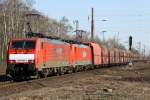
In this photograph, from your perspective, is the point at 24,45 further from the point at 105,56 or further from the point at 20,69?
the point at 105,56

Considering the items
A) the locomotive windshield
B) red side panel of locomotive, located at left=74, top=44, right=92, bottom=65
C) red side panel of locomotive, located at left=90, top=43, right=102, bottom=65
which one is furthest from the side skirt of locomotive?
red side panel of locomotive, located at left=90, top=43, right=102, bottom=65

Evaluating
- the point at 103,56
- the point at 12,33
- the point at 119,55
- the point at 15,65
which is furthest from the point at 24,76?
the point at 12,33

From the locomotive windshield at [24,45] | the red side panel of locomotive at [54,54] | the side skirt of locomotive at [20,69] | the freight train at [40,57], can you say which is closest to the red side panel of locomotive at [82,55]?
the freight train at [40,57]

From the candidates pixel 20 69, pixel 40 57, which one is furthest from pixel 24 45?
pixel 20 69

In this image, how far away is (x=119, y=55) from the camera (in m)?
83.4

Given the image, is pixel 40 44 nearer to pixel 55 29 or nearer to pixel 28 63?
pixel 28 63

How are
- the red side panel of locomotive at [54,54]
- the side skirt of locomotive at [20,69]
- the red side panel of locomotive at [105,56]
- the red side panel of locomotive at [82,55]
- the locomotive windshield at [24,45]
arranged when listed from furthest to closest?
the red side panel of locomotive at [105,56] < the red side panel of locomotive at [82,55] < the red side panel of locomotive at [54,54] < the locomotive windshield at [24,45] < the side skirt of locomotive at [20,69]

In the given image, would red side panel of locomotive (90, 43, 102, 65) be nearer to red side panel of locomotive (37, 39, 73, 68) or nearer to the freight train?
the freight train

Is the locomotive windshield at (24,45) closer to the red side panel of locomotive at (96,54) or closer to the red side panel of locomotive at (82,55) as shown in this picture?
the red side panel of locomotive at (82,55)

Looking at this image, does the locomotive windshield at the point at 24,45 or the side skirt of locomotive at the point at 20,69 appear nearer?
the side skirt of locomotive at the point at 20,69

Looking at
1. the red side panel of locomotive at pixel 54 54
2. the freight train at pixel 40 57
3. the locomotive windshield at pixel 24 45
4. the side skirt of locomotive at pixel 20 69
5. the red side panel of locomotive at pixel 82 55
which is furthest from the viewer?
the red side panel of locomotive at pixel 82 55

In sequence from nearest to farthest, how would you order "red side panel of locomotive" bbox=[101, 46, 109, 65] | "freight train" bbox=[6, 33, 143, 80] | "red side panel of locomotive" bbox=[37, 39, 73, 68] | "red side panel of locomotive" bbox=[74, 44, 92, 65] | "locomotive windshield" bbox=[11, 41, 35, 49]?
"freight train" bbox=[6, 33, 143, 80]
"locomotive windshield" bbox=[11, 41, 35, 49]
"red side panel of locomotive" bbox=[37, 39, 73, 68]
"red side panel of locomotive" bbox=[74, 44, 92, 65]
"red side panel of locomotive" bbox=[101, 46, 109, 65]

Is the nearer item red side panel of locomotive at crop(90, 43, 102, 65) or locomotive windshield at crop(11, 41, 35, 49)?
locomotive windshield at crop(11, 41, 35, 49)

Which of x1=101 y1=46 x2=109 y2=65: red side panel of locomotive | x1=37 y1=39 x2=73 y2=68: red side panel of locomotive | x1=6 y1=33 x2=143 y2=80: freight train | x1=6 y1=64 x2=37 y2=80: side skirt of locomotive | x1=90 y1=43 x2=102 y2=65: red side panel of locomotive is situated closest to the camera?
x1=6 y1=64 x2=37 y2=80: side skirt of locomotive
